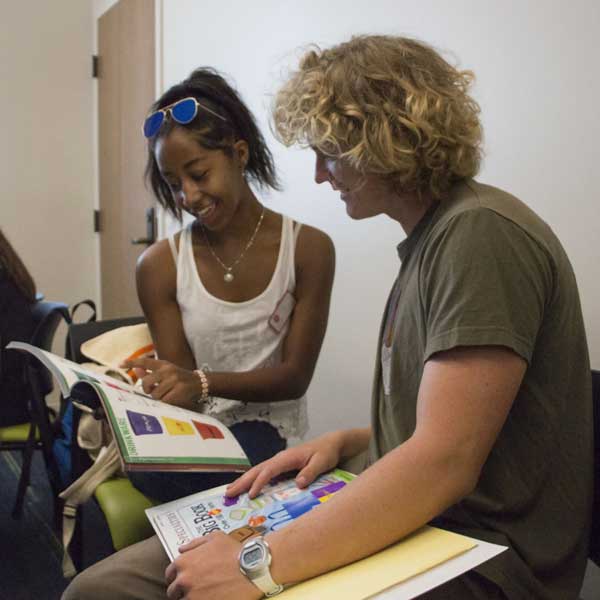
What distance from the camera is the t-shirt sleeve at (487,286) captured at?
0.68 meters

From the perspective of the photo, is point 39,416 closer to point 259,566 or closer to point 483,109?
point 259,566

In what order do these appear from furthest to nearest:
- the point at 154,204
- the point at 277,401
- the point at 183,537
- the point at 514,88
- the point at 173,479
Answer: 1. the point at 154,204
2. the point at 277,401
3. the point at 514,88
4. the point at 173,479
5. the point at 183,537

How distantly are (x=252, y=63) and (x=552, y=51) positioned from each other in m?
1.22

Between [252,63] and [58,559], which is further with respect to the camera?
[252,63]

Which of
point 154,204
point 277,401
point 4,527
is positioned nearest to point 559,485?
point 277,401

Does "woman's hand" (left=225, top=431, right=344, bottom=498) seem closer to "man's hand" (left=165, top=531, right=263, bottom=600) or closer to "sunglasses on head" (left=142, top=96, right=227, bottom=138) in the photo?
"man's hand" (left=165, top=531, right=263, bottom=600)

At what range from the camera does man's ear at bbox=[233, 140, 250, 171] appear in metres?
1.43

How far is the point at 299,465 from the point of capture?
0.97 meters

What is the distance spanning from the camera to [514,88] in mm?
1286

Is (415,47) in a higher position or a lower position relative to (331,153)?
higher

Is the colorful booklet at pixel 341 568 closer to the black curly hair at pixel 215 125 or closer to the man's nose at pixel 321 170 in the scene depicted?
the man's nose at pixel 321 170

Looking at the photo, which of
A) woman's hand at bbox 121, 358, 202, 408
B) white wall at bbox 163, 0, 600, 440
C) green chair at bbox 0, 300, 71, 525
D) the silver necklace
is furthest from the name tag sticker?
green chair at bbox 0, 300, 71, 525

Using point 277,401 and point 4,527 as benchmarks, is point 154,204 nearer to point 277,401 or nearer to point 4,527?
point 4,527

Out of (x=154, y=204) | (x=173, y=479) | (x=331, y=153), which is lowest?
(x=173, y=479)
